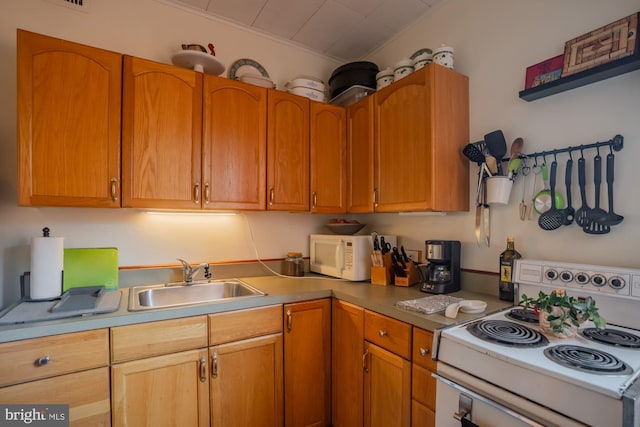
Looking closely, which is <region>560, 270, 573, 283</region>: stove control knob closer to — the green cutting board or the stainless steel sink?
the stainless steel sink

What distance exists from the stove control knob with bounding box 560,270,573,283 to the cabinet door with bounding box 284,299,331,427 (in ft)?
3.70

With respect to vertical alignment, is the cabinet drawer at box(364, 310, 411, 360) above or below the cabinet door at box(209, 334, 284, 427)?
above

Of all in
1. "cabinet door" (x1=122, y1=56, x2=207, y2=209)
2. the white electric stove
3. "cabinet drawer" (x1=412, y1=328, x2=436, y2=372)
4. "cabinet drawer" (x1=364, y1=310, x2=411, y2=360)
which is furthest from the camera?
"cabinet door" (x1=122, y1=56, x2=207, y2=209)

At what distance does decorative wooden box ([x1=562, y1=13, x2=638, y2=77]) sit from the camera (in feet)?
3.83

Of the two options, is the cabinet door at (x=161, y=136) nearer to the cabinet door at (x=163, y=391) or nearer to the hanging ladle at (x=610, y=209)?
the cabinet door at (x=163, y=391)

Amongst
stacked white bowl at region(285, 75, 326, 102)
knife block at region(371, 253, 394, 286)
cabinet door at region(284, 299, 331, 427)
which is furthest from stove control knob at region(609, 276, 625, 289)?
stacked white bowl at region(285, 75, 326, 102)

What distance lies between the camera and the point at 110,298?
61.0 inches

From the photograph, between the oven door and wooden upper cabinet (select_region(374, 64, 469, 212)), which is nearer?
the oven door

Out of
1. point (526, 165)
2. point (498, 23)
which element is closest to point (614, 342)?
point (526, 165)

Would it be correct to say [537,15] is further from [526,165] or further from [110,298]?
[110,298]

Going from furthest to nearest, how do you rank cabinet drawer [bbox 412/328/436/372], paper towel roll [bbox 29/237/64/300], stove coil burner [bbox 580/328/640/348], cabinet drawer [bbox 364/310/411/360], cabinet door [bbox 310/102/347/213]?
cabinet door [bbox 310/102/347/213] < paper towel roll [bbox 29/237/64/300] < cabinet drawer [bbox 364/310/411/360] < cabinet drawer [bbox 412/328/436/372] < stove coil burner [bbox 580/328/640/348]

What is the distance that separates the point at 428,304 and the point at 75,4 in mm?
2464

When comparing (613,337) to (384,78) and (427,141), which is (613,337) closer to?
(427,141)

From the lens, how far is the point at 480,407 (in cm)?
100
